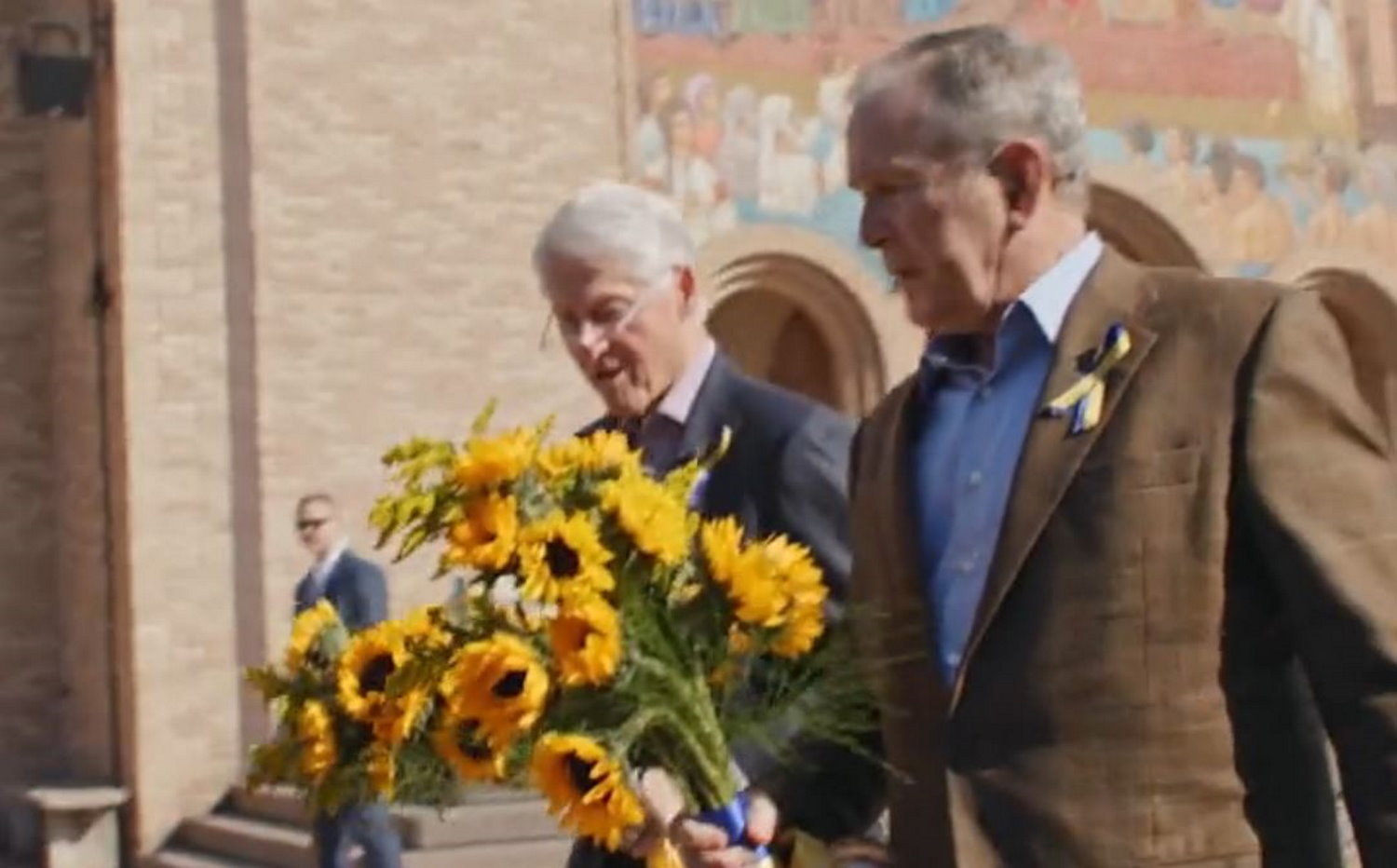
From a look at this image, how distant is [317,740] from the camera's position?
3076mm

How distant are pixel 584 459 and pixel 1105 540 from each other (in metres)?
0.60

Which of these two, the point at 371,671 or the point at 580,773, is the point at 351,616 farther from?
the point at 580,773

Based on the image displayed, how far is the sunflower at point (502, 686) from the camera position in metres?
2.80

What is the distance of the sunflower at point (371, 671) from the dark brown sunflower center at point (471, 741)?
0.11m

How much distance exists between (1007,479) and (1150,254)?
14993 millimetres

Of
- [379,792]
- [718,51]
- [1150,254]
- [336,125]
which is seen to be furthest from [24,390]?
[379,792]

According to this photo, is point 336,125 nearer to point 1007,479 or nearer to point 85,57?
point 85,57

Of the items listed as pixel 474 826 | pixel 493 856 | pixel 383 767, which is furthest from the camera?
pixel 474 826

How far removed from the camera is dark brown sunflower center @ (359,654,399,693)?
3014mm

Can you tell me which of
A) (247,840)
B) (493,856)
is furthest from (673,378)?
(247,840)

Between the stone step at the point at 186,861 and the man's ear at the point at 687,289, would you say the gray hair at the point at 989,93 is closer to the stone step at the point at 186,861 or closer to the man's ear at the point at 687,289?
the man's ear at the point at 687,289

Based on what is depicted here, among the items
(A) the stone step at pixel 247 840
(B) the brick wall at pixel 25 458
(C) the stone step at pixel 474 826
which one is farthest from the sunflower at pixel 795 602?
(B) the brick wall at pixel 25 458

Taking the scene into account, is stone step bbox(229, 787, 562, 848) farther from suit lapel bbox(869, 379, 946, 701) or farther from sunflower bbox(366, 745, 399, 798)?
suit lapel bbox(869, 379, 946, 701)

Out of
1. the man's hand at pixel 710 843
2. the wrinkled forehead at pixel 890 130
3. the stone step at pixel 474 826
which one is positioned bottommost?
the stone step at pixel 474 826
